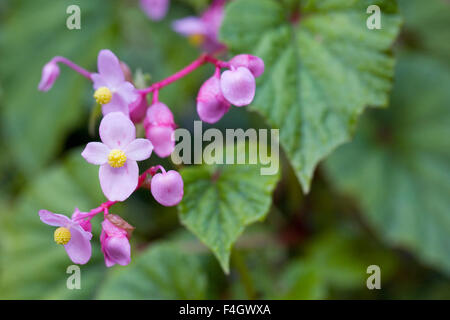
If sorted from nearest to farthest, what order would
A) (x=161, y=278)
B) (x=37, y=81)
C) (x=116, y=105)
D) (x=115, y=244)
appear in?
1. (x=115, y=244)
2. (x=116, y=105)
3. (x=161, y=278)
4. (x=37, y=81)

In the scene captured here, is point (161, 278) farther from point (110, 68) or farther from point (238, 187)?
point (110, 68)

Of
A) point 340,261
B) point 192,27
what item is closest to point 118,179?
point 192,27

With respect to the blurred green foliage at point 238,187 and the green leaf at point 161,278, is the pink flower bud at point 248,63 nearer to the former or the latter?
the blurred green foliage at point 238,187

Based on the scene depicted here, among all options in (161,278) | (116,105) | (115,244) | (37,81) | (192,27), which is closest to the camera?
(115,244)

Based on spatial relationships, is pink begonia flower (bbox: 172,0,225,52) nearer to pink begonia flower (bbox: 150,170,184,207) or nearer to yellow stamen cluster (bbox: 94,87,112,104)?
yellow stamen cluster (bbox: 94,87,112,104)

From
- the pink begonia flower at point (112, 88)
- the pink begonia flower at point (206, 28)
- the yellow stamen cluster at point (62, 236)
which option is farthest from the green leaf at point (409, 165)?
the yellow stamen cluster at point (62, 236)
